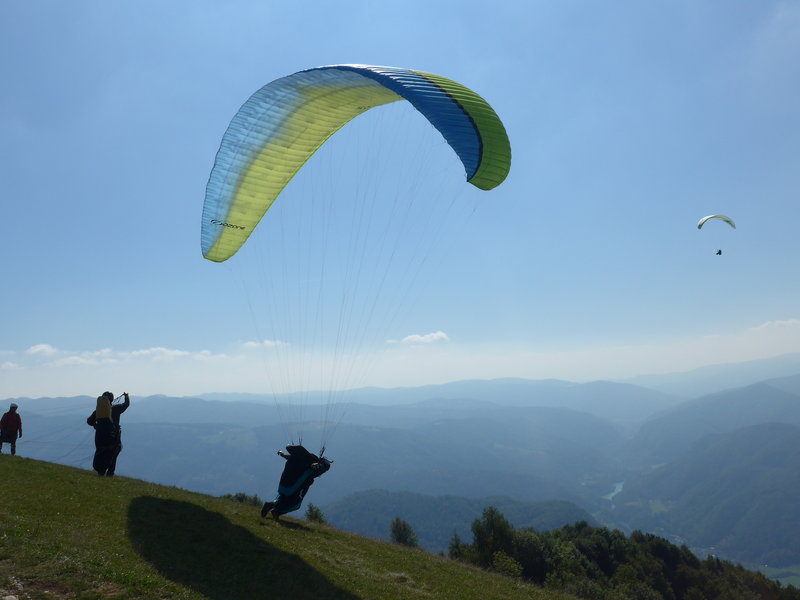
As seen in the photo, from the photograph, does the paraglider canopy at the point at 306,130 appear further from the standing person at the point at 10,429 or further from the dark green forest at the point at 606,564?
the dark green forest at the point at 606,564

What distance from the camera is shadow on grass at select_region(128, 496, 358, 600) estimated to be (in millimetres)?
8773

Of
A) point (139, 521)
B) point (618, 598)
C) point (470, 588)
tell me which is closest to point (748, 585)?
point (618, 598)

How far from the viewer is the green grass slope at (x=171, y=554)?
800 centimetres

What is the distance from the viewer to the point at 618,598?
27141mm

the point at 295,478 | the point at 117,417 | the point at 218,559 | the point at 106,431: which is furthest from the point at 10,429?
the point at 218,559

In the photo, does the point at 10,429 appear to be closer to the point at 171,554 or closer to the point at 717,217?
the point at 171,554

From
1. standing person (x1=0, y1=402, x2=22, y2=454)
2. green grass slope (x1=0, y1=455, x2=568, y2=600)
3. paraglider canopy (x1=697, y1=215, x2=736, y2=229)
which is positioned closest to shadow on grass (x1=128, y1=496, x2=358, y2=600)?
green grass slope (x1=0, y1=455, x2=568, y2=600)

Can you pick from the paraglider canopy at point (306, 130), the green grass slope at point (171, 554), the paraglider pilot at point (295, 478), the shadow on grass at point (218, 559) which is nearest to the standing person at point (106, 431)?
the green grass slope at point (171, 554)

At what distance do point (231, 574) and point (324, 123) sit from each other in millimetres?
13123

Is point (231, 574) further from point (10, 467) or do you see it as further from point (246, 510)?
point (10, 467)

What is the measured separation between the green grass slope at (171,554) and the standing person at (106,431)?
584 millimetres

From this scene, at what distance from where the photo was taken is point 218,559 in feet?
32.3

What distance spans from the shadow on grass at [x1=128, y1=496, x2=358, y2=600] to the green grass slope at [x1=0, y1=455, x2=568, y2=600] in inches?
1.0

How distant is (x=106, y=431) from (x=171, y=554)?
6688 millimetres
